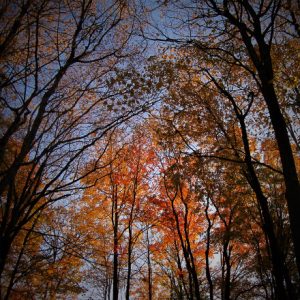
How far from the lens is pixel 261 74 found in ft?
23.1

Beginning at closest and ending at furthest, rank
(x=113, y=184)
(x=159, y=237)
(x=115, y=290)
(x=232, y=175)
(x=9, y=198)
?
(x=9, y=198), (x=232, y=175), (x=115, y=290), (x=113, y=184), (x=159, y=237)

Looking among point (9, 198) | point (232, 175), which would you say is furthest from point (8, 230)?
point (232, 175)

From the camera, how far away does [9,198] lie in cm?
522

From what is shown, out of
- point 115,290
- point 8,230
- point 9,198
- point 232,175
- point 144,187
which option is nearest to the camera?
point 8,230

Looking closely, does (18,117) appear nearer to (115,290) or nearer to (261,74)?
(261,74)

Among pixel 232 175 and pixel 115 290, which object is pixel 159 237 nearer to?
pixel 115 290

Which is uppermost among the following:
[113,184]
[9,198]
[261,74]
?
[113,184]

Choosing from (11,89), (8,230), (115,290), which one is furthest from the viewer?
(115,290)

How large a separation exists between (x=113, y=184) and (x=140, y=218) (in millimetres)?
3098

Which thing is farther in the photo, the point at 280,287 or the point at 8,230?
the point at 280,287

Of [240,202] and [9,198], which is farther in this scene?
[240,202]

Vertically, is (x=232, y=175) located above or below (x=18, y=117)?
above

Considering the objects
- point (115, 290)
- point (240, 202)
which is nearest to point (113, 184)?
point (115, 290)

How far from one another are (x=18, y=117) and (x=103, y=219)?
1523 centimetres
